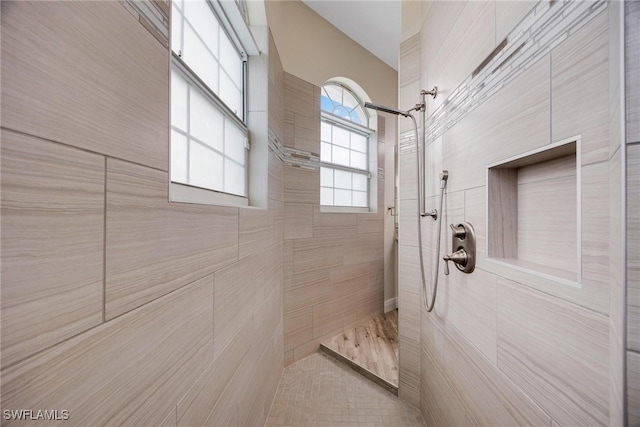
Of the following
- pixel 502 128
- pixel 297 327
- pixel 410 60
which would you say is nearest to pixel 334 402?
pixel 297 327

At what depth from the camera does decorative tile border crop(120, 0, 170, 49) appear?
55 centimetres

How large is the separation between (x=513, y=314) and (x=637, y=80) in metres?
0.63

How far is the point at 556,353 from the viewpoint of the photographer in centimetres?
62

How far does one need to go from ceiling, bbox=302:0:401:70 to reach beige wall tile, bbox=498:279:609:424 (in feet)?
8.62

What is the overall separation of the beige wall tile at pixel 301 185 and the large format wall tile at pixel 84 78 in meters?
1.45

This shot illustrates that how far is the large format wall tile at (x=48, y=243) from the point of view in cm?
33

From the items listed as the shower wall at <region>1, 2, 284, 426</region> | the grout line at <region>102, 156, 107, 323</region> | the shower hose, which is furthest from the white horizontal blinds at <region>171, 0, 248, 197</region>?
the shower hose

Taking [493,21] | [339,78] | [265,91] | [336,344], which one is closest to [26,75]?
[493,21]

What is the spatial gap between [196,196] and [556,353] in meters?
1.18

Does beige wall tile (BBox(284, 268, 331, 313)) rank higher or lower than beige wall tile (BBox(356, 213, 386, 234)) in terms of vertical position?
lower

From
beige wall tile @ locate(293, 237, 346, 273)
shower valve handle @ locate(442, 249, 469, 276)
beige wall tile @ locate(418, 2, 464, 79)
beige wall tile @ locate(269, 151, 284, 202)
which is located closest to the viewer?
shower valve handle @ locate(442, 249, 469, 276)

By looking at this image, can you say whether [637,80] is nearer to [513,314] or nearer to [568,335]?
[568,335]

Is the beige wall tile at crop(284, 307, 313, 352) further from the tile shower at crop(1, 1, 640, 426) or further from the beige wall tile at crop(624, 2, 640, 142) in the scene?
the beige wall tile at crop(624, 2, 640, 142)

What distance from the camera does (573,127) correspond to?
1.86 ft
